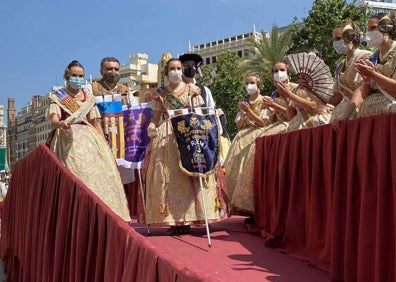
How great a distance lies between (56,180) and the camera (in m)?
3.61

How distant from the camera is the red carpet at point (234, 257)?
3.33 meters

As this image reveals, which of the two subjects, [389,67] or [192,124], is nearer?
[389,67]

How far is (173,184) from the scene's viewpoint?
4797mm

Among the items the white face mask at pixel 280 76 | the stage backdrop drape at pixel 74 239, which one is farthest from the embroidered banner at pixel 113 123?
the white face mask at pixel 280 76

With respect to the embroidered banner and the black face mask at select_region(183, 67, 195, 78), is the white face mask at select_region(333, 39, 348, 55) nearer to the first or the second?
the black face mask at select_region(183, 67, 195, 78)

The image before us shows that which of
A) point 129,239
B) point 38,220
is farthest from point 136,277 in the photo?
point 38,220

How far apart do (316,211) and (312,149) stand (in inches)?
18.1

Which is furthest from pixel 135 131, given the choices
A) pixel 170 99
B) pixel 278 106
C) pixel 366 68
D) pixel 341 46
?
pixel 366 68

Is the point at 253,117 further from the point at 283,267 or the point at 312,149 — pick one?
the point at 283,267

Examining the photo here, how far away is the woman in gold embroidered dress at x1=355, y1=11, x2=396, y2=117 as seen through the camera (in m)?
3.04

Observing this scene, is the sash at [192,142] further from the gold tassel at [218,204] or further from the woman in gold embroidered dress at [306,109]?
the woman in gold embroidered dress at [306,109]

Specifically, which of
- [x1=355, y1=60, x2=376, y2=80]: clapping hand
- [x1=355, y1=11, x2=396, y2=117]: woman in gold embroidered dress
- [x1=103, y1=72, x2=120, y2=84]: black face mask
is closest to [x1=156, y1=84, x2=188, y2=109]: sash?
[x1=103, y1=72, x2=120, y2=84]: black face mask

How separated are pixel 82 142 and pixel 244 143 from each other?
2046mm

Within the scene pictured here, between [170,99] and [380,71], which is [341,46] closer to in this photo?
[380,71]
